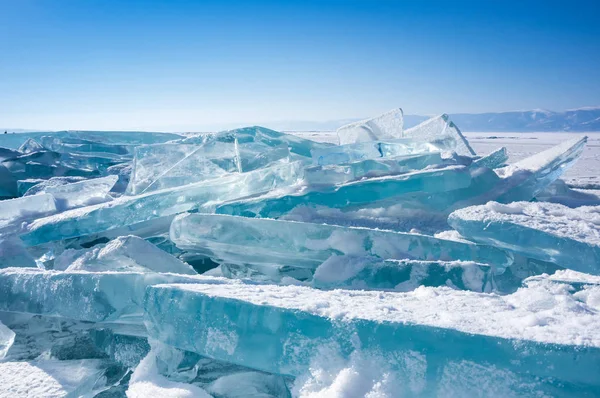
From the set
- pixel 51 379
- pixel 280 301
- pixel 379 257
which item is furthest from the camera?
pixel 379 257

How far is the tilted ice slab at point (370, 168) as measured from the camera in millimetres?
2434

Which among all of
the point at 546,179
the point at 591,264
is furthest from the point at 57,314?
the point at 546,179

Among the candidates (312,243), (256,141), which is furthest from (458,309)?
(256,141)

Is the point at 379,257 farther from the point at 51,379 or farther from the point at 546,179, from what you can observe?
the point at 546,179

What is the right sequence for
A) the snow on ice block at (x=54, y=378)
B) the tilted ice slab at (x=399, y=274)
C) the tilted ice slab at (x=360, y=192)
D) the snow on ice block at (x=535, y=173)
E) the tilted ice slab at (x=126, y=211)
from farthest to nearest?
the snow on ice block at (x=535, y=173)
the tilted ice slab at (x=360, y=192)
the tilted ice slab at (x=126, y=211)
the tilted ice slab at (x=399, y=274)
the snow on ice block at (x=54, y=378)

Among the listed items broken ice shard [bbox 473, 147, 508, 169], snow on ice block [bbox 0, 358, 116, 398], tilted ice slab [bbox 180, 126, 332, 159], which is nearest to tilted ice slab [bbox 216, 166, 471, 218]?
broken ice shard [bbox 473, 147, 508, 169]

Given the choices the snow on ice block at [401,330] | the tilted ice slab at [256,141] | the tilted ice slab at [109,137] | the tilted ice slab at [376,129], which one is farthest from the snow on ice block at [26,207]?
the tilted ice slab at [109,137]

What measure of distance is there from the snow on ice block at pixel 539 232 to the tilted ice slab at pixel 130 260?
3.61 ft

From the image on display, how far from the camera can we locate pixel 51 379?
112 centimetres

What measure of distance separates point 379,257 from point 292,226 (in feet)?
1.11

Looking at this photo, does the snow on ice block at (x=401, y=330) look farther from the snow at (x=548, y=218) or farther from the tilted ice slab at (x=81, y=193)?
the tilted ice slab at (x=81, y=193)

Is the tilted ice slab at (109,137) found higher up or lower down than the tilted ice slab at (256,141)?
higher up

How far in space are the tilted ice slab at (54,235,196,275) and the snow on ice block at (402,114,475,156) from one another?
2632mm

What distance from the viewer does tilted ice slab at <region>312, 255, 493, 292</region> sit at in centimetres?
136
